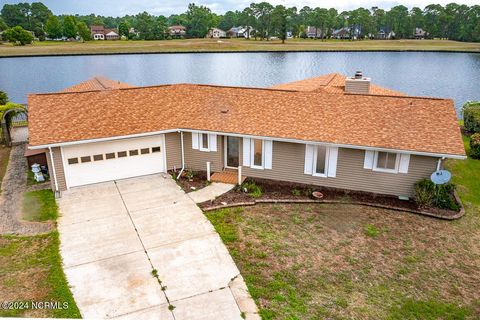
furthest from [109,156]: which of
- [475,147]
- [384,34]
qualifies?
[384,34]

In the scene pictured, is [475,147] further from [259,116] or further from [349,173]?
[259,116]

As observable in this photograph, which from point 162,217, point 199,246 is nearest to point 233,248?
point 199,246

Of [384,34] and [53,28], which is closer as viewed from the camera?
[53,28]

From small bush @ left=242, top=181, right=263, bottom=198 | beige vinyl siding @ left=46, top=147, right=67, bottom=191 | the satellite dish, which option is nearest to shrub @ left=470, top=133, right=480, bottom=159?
the satellite dish

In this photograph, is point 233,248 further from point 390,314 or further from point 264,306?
point 390,314

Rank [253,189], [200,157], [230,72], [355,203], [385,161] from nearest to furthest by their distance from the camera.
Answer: [355,203]
[385,161]
[253,189]
[200,157]
[230,72]

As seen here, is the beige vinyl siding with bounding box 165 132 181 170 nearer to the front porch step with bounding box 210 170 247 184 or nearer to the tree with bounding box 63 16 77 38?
the front porch step with bounding box 210 170 247 184
